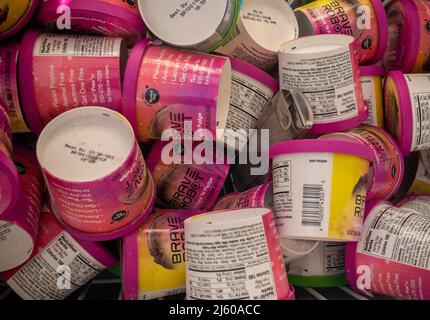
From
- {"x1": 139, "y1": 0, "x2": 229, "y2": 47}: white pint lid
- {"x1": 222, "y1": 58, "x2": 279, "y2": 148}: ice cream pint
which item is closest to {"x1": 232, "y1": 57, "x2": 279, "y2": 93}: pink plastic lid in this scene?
{"x1": 222, "y1": 58, "x2": 279, "y2": 148}: ice cream pint

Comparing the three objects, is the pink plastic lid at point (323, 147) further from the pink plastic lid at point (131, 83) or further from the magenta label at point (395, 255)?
the pink plastic lid at point (131, 83)

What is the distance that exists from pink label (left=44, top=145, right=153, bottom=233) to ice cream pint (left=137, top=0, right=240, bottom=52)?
0.26 m

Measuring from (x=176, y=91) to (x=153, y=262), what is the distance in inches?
12.9

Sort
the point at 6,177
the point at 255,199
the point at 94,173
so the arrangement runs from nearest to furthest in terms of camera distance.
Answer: the point at 6,177
the point at 94,173
the point at 255,199

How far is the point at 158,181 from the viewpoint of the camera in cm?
112

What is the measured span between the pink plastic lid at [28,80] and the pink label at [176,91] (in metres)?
0.19

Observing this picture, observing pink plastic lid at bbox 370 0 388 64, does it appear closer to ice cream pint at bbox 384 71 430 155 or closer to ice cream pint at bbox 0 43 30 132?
ice cream pint at bbox 384 71 430 155

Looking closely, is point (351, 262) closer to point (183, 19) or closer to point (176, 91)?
point (176, 91)

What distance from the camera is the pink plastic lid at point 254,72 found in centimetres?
110

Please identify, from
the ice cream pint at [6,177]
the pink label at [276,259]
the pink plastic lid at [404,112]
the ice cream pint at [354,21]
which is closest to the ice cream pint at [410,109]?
the pink plastic lid at [404,112]

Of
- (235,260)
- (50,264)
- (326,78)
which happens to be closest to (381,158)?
(326,78)

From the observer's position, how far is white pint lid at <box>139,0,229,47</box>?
1021 mm

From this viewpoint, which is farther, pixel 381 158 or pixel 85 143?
pixel 381 158

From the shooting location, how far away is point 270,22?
1.21m
